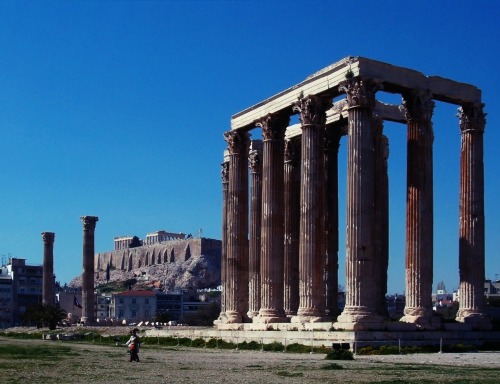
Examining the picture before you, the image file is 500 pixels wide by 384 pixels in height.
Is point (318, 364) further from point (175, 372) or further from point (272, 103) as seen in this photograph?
point (272, 103)

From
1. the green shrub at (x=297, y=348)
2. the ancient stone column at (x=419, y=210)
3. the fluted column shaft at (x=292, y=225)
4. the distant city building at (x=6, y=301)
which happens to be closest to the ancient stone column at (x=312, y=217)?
the green shrub at (x=297, y=348)

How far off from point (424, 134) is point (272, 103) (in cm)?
1253

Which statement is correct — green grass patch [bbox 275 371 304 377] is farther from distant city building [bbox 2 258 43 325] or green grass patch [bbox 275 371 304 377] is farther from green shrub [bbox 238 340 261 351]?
distant city building [bbox 2 258 43 325]

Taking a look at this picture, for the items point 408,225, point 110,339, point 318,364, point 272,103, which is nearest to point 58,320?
point 110,339

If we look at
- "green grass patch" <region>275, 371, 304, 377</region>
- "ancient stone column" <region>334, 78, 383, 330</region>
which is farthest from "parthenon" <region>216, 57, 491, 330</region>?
"green grass patch" <region>275, 371, 304, 377</region>

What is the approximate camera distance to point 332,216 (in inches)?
2457

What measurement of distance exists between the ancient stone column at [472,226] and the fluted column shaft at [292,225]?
1246 cm

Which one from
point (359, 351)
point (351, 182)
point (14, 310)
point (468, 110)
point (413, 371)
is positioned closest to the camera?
point (413, 371)

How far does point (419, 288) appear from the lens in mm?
50250

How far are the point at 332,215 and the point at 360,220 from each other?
13.9m

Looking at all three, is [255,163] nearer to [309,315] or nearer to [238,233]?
[238,233]

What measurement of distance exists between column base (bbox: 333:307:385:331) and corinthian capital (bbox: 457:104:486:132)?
14.8 metres

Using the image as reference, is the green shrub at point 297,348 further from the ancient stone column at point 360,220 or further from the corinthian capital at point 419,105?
the corinthian capital at point 419,105

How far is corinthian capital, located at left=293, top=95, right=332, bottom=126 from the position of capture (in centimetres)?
5481
